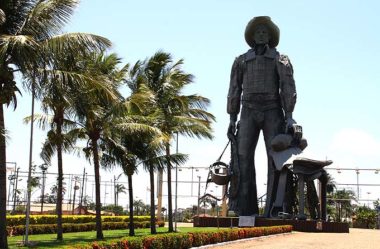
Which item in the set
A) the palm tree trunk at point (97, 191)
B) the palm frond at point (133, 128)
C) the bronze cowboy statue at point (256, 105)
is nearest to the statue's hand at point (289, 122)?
the bronze cowboy statue at point (256, 105)

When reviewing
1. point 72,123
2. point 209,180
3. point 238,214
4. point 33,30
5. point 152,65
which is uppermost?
point 152,65

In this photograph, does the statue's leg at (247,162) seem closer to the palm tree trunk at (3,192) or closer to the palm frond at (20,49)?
the palm frond at (20,49)

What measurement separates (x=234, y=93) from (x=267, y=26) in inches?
178

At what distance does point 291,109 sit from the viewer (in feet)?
102

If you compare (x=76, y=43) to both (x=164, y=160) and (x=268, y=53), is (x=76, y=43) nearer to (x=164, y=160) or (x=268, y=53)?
(x=164, y=160)

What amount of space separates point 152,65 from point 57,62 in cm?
1276

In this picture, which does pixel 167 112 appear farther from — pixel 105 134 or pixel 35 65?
pixel 35 65

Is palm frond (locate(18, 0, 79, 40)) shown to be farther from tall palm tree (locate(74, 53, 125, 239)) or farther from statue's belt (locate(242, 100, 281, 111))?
statue's belt (locate(242, 100, 281, 111))

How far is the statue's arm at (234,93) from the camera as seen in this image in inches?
1303

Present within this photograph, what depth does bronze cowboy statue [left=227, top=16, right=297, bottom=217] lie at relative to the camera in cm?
3134

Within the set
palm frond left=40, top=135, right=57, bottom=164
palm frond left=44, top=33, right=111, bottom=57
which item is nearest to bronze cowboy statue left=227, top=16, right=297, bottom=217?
palm frond left=40, top=135, right=57, bottom=164

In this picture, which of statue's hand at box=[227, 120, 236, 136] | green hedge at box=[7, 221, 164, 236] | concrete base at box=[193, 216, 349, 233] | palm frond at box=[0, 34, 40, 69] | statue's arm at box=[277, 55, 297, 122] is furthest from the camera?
statue's hand at box=[227, 120, 236, 136]

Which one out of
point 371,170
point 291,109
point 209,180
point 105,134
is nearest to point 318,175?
point 291,109

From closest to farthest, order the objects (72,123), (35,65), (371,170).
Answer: (35,65)
(72,123)
(371,170)
